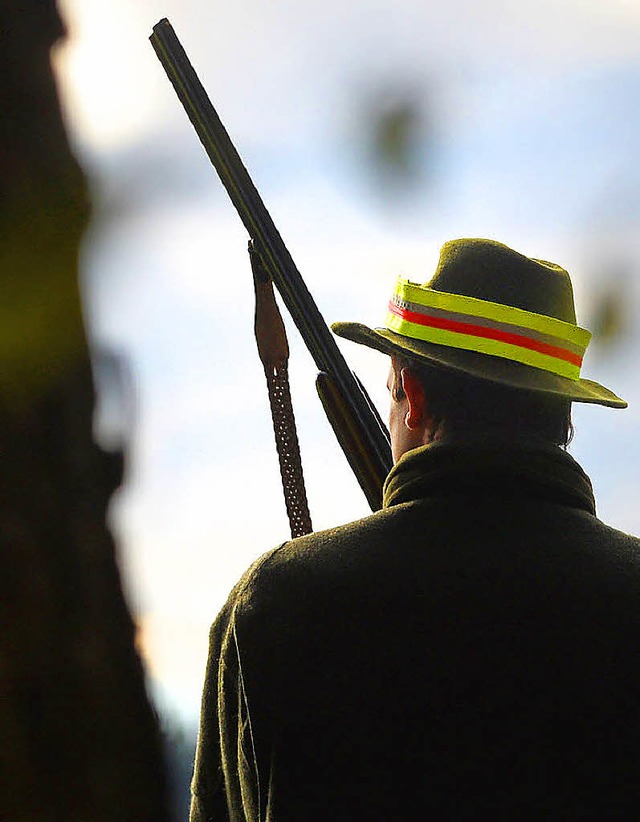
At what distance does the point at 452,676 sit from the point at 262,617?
19 cm

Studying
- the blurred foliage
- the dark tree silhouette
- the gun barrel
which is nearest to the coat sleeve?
the gun barrel

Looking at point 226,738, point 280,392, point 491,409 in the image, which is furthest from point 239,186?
point 226,738

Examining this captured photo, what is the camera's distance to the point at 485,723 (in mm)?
923

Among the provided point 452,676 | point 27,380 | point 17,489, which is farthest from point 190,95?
point 452,676

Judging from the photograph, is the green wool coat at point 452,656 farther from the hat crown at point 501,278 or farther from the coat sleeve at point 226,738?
the hat crown at point 501,278

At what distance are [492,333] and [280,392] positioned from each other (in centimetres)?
51

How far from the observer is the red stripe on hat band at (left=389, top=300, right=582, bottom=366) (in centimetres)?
114

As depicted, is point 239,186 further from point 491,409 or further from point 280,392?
point 491,409

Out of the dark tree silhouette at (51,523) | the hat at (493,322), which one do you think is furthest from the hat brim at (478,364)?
the dark tree silhouette at (51,523)

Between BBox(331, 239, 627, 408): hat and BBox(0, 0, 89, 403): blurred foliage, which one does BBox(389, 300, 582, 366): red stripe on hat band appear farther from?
BBox(0, 0, 89, 403): blurred foliage

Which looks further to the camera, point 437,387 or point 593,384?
point 593,384

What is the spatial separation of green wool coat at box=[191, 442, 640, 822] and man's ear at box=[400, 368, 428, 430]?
0.06 meters

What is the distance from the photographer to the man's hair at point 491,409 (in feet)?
3.41

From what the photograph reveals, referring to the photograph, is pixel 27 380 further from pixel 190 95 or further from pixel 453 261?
pixel 453 261
